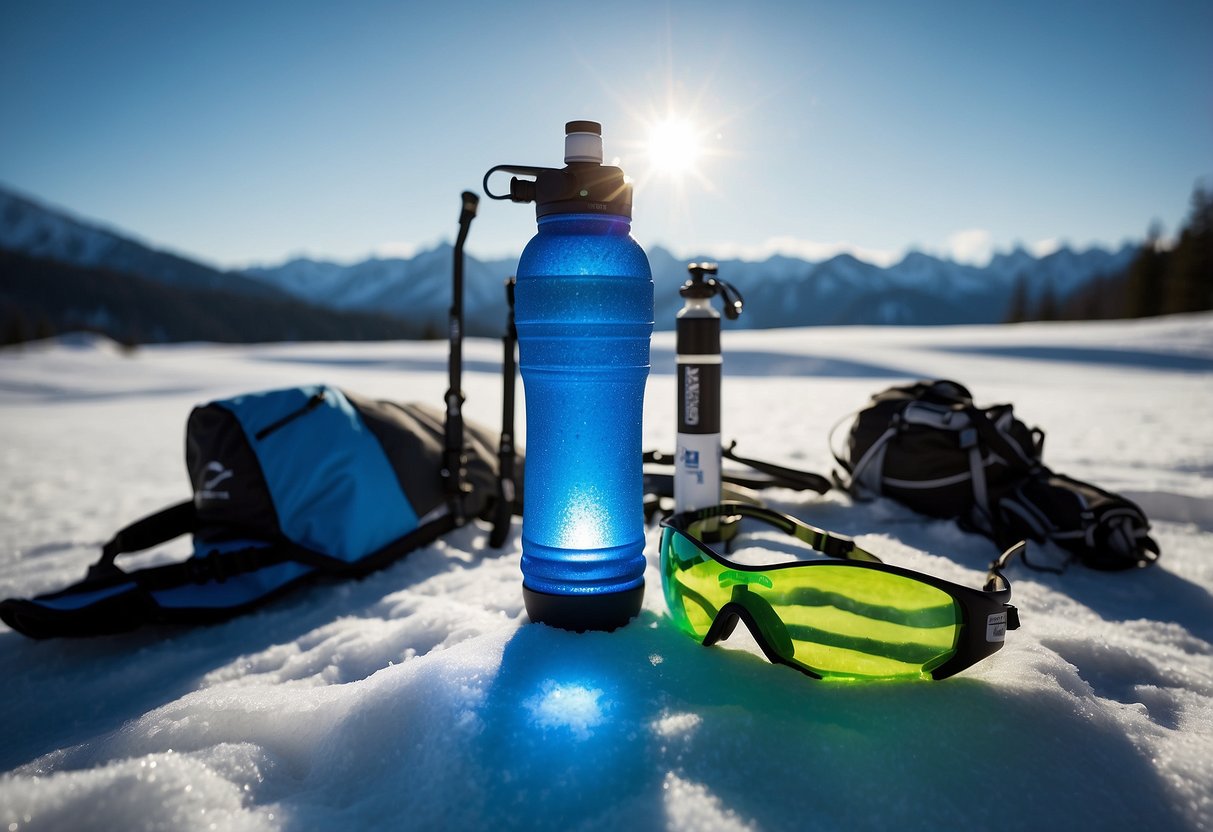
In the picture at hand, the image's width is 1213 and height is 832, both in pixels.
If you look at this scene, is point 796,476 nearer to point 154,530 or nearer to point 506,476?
point 506,476

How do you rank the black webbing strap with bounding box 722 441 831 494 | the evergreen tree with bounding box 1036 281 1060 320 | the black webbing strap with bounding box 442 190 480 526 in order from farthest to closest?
the evergreen tree with bounding box 1036 281 1060 320 → the black webbing strap with bounding box 722 441 831 494 → the black webbing strap with bounding box 442 190 480 526

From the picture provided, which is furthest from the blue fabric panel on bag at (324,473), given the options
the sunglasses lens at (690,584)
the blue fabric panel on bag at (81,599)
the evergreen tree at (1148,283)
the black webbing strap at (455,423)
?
the evergreen tree at (1148,283)

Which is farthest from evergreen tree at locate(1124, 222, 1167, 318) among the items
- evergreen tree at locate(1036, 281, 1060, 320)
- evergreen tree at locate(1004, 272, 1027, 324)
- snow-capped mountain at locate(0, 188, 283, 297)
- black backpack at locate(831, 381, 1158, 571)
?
snow-capped mountain at locate(0, 188, 283, 297)

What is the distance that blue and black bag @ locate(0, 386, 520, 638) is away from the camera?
6.59 ft

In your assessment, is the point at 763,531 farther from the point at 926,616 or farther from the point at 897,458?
the point at 926,616

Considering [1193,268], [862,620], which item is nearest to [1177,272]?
[1193,268]

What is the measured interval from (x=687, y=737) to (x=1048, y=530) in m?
1.92

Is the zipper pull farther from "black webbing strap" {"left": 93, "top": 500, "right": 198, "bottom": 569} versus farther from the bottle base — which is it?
the bottle base

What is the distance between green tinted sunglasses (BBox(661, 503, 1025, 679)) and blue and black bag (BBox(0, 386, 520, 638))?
1.43 meters

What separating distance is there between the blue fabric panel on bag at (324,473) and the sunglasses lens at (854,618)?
1462 millimetres

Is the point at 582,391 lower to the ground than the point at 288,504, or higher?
higher

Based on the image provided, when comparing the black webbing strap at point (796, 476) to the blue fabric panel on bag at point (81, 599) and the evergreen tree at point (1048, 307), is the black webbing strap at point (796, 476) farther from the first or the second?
the evergreen tree at point (1048, 307)

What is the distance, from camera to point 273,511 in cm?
227

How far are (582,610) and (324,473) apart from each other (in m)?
1.28
